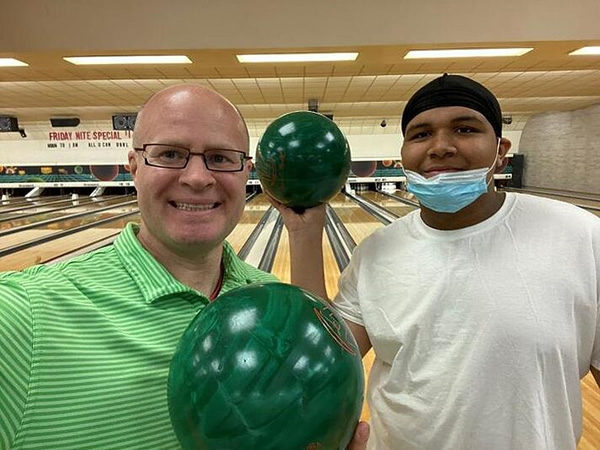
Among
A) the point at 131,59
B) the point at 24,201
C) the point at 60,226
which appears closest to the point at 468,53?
the point at 131,59

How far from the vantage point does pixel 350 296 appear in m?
1.23

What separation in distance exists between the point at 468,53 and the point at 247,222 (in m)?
4.29

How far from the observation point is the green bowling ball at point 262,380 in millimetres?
625

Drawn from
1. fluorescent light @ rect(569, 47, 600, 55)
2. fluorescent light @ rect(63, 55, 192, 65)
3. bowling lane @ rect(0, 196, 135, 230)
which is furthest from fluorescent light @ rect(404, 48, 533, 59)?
bowling lane @ rect(0, 196, 135, 230)

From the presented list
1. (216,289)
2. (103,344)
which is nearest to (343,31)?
(216,289)

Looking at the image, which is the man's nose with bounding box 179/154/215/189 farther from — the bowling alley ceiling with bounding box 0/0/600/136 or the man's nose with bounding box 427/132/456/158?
the bowling alley ceiling with bounding box 0/0/600/136

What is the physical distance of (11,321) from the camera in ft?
2.67

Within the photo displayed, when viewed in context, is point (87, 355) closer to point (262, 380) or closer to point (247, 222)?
point (262, 380)

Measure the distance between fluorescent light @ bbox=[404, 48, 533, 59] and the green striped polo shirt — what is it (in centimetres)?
437

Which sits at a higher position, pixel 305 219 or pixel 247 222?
pixel 305 219

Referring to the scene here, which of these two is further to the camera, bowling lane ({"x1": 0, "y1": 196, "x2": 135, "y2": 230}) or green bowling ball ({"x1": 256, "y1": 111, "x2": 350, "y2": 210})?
bowling lane ({"x1": 0, "y1": 196, "x2": 135, "y2": 230})

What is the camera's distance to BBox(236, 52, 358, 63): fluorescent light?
4.68m

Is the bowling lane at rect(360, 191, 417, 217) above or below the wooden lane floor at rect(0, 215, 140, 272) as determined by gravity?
above

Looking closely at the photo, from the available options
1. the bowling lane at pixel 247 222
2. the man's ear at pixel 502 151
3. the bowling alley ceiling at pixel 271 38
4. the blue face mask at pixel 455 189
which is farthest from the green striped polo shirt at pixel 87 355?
the bowling lane at pixel 247 222
